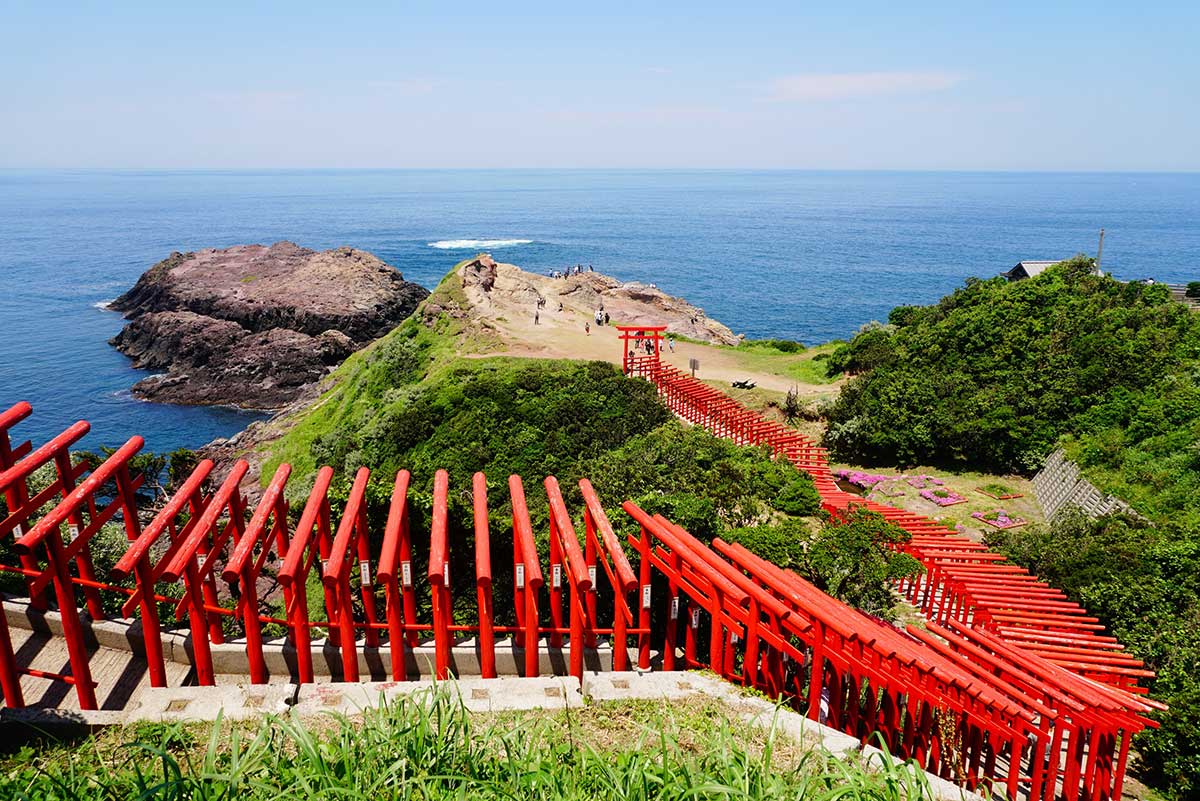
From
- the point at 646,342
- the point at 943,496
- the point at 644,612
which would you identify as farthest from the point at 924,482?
the point at 644,612

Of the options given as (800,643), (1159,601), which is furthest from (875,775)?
(1159,601)

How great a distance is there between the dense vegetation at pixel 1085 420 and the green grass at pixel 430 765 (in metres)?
9.38

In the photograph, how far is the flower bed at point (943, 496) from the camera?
81.3ft

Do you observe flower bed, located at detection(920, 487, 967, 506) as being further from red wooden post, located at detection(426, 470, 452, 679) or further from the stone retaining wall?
red wooden post, located at detection(426, 470, 452, 679)

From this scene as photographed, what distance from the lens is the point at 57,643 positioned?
9336 mm

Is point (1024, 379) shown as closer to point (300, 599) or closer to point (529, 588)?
point (529, 588)

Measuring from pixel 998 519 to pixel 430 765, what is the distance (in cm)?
2187

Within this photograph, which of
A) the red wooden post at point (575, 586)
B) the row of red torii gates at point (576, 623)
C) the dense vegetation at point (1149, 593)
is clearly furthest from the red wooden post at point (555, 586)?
the dense vegetation at point (1149, 593)

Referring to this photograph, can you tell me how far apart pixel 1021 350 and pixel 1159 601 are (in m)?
17.8

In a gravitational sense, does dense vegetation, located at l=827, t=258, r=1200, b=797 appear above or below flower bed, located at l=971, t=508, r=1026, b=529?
above

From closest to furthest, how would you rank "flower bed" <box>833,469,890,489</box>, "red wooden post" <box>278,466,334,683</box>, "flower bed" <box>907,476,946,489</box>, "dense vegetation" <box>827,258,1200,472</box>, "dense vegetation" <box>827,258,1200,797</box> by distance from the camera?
1. "red wooden post" <box>278,466,334,683</box>
2. "dense vegetation" <box>827,258,1200,797</box>
3. "flower bed" <box>907,476,946,489</box>
4. "flower bed" <box>833,469,890,489</box>
5. "dense vegetation" <box>827,258,1200,472</box>

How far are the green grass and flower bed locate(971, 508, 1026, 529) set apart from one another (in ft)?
59.3

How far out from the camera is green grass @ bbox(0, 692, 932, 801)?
589 cm

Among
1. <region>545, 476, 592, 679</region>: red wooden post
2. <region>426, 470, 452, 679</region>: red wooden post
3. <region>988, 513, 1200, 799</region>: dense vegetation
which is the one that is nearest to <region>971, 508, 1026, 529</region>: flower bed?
<region>988, 513, 1200, 799</region>: dense vegetation
